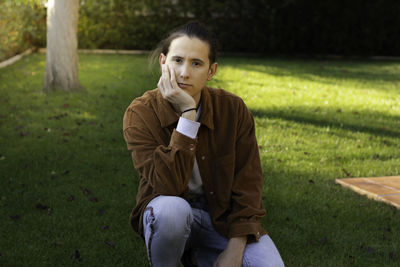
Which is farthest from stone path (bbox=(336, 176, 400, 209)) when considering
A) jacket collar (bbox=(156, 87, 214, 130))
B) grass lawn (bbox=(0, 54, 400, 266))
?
jacket collar (bbox=(156, 87, 214, 130))

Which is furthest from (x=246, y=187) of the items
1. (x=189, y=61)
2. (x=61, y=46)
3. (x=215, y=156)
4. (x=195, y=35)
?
(x=61, y=46)

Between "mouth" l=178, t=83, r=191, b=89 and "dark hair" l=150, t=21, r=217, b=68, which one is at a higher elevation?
"dark hair" l=150, t=21, r=217, b=68

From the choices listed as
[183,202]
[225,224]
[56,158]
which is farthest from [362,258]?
[56,158]

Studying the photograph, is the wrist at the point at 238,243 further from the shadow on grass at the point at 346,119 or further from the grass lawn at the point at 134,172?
the shadow on grass at the point at 346,119

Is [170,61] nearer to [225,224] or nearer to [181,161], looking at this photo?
[181,161]

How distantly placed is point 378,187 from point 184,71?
3080 millimetres

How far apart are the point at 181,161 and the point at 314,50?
17.4 metres

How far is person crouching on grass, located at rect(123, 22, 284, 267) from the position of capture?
2578mm

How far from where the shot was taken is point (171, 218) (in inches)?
97.7

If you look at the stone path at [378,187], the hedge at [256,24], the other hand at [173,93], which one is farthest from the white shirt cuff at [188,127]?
the hedge at [256,24]

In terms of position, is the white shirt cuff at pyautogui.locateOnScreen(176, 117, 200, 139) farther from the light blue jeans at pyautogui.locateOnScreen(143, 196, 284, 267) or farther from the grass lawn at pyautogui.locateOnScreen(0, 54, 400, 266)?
the grass lawn at pyautogui.locateOnScreen(0, 54, 400, 266)

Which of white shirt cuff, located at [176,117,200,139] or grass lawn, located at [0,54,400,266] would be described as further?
grass lawn, located at [0,54,400,266]

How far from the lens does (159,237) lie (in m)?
2.51

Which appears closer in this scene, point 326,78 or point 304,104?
point 304,104
